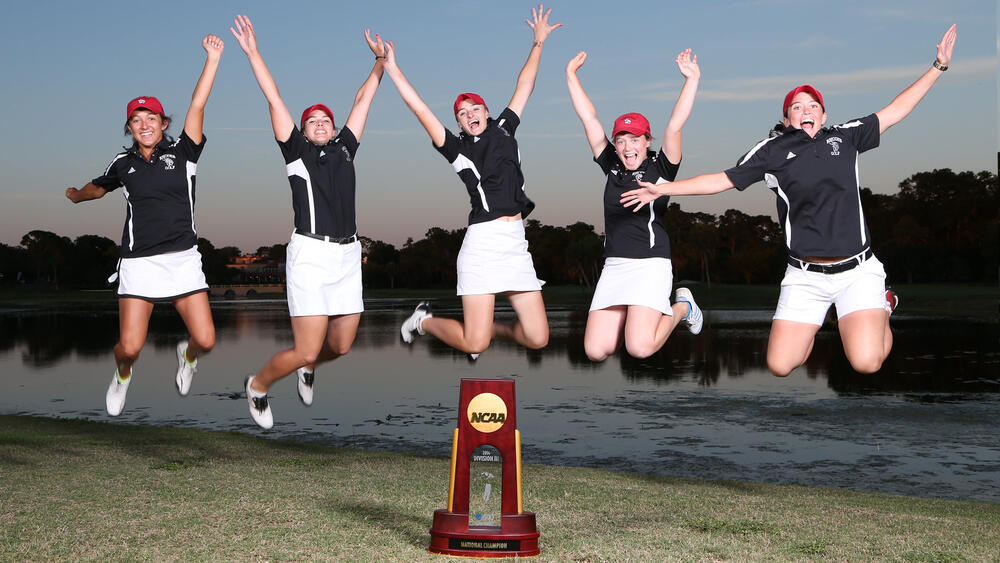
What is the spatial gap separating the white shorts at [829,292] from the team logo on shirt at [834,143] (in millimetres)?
1080

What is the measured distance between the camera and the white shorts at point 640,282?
997cm

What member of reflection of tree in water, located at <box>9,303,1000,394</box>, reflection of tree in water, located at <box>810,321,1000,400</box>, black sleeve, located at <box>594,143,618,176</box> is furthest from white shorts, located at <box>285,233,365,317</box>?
reflection of tree in water, located at <box>810,321,1000,400</box>

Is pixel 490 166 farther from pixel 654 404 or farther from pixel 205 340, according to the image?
pixel 654 404

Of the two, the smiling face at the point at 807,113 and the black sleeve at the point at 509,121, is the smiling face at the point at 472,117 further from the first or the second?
the smiling face at the point at 807,113

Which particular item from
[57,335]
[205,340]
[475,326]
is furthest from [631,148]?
[57,335]

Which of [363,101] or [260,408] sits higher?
[363,101]

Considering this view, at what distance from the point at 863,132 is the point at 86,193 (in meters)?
7.53

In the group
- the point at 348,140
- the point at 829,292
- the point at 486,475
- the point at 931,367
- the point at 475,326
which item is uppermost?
the point at 348,140

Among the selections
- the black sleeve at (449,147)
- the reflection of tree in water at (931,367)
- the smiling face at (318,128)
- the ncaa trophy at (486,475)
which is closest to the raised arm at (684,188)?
the black sleeve at (449,147)

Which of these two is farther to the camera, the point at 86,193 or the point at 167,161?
the point at 86,193

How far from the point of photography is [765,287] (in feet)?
345

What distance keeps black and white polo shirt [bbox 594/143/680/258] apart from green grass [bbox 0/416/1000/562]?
2.94m

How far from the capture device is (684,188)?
8672mm

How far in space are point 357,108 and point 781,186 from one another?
411cm
